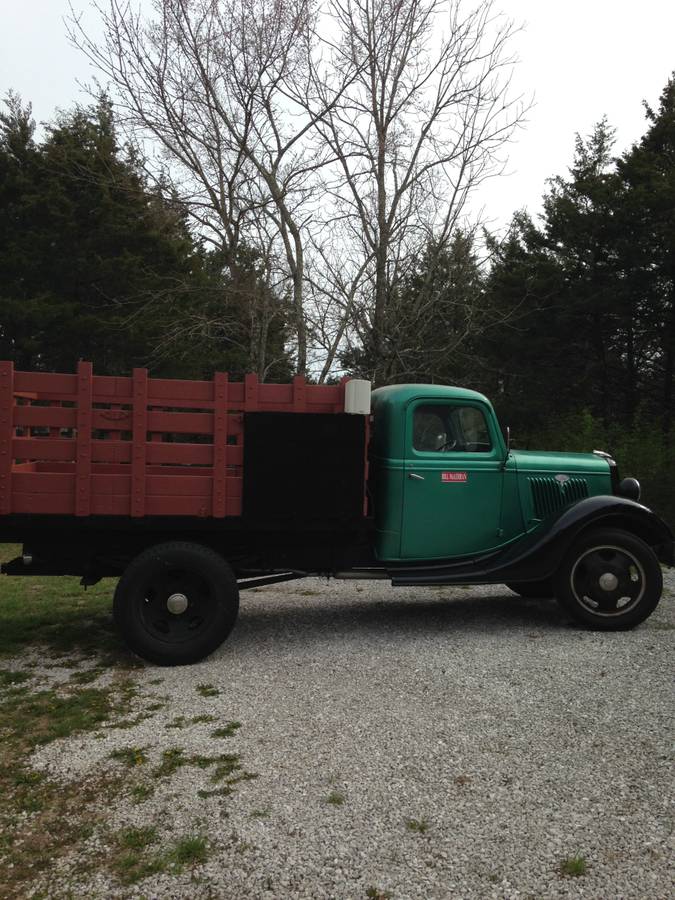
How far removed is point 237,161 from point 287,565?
10.5m

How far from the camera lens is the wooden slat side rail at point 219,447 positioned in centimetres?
493

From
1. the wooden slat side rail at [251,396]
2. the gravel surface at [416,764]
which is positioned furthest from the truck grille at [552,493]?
the wooden slat side rail at [251,396]

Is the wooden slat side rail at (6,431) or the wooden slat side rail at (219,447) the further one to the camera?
the wooden slat side rail at (219,447)

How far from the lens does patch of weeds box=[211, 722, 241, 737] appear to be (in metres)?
3.72

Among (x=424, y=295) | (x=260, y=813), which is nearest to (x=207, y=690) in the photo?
(x=260, y=813)

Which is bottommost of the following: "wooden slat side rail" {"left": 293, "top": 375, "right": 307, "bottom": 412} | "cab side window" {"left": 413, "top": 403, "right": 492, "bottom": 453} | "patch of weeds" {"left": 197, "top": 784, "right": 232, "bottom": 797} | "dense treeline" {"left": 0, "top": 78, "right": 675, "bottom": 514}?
"patch of weeds" {"left": 197, "top": 784, "right": 232, "bottom": 797}

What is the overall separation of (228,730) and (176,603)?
1351mm

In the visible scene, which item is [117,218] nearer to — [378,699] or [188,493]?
[188,493]

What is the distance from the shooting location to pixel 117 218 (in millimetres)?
16906

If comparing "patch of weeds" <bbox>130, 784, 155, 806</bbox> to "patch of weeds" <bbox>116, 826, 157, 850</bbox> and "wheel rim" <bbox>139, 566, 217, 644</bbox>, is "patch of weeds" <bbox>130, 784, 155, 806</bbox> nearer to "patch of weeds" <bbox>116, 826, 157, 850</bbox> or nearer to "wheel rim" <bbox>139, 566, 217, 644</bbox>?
"patch of weeds" <bbox>116, 826, 157, 850</bbox>

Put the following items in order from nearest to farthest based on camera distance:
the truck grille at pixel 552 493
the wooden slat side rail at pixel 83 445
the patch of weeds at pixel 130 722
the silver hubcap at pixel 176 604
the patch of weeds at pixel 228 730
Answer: the patch of weeds at pixel 228 730 < the patch of weeds at pixel 130 722 < the wooden slat side rail at pixel 83 445 < the silver hubcap at pixel 176 604 < the truck grille at pixel 552 493

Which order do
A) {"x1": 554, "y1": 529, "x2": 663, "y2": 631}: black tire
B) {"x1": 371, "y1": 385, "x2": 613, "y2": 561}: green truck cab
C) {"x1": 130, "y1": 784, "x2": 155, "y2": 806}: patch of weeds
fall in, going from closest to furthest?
{"x1": 130, "y1": 784, "x2": 155, "y2": 806}: patch of weeds < {"x1": 371, "y1": 385, "x2": 613, "y2": 561}: green truck cab < {"x1": 554, "y1": 529, "x2": 663, "y2": 631}: black tire

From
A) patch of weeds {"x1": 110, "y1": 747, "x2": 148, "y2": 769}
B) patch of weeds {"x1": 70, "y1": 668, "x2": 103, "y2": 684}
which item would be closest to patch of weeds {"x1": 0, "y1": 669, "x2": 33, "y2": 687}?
patch of weeds {"x1": 70, "y1": 668, "x2": 103, "y2": 684}

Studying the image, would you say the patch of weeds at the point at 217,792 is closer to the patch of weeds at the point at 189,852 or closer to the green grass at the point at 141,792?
the green grass at the point at 141,792
